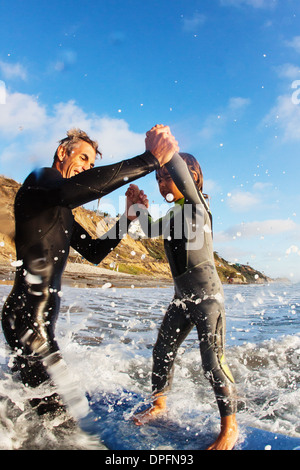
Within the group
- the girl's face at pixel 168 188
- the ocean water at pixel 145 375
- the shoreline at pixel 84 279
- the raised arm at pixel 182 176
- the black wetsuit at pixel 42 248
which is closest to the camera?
the black wetsuit at pixel 42 248

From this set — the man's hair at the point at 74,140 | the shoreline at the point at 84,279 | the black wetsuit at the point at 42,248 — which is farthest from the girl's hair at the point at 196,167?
the shoreline at the point at 84,279

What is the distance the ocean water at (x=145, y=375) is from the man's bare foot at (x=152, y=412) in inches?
3.5

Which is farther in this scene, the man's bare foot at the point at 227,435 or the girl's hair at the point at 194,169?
the girl's hair at the point at 194,169

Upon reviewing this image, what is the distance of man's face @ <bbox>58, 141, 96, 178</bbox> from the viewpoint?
2393 mm

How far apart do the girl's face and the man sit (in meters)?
0.90

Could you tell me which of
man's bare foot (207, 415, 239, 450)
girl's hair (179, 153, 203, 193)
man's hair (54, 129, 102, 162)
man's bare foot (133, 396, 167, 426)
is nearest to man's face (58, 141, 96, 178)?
man's hair (54, 129, 102, 162)

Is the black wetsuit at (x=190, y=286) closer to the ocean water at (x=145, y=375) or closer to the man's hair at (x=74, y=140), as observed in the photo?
the ocean water at (x=145, y=375)

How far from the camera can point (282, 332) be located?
6.82 m

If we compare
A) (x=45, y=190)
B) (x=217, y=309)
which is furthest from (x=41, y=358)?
(x=217, y=309)

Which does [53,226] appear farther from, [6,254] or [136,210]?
[6,254]

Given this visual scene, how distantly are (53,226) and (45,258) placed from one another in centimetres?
20

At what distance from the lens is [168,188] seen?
2965mm

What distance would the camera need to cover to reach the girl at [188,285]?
7.84 feet

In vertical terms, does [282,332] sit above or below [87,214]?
below
